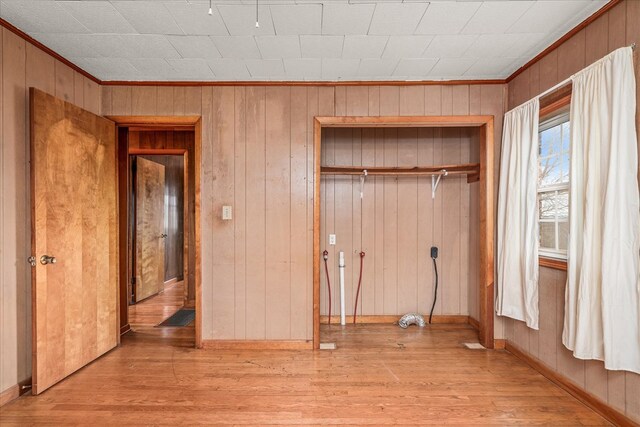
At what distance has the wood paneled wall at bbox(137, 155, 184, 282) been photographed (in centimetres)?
649

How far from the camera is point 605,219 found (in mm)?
1998

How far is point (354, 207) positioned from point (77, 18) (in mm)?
3047

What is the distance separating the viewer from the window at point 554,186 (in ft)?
8.68

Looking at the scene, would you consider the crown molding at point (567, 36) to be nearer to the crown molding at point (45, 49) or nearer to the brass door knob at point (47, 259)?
the crown molding at point (45, 49)

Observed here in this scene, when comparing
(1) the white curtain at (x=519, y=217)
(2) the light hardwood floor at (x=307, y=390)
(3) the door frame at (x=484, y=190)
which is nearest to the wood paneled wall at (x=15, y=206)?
(2) the light hardwood floor at (x=307, y=390)

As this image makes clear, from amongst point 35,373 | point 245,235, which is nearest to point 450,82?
point 245,235

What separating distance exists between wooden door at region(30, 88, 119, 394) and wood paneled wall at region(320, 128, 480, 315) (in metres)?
2.29

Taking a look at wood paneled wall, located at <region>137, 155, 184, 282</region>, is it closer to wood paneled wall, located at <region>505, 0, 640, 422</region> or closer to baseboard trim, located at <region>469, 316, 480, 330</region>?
baseboard trim, located at <region>469, 316, 480, 330</region>

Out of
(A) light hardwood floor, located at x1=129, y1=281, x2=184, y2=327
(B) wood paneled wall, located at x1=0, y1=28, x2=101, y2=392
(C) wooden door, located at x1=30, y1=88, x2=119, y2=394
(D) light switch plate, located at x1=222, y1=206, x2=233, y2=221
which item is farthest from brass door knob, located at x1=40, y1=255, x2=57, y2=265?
(A) light hardwood floor, located at x1=129, y1=281, x2=184, y2=327

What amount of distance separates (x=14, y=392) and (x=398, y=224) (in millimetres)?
3789

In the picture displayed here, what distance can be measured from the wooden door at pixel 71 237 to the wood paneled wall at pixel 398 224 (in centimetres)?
229

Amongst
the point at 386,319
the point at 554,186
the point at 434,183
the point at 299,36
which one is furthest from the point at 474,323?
the point at 299,36

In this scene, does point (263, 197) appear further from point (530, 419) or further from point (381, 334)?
point (530, 419)

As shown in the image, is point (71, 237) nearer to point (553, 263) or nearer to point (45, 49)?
point (45, 49)
